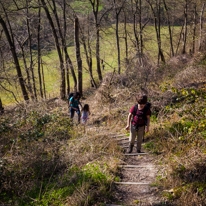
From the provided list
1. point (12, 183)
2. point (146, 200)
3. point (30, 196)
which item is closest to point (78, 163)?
point (30, 196)

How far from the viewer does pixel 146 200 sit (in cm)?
364

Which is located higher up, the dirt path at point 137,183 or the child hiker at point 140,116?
the child hiker at point 140,116

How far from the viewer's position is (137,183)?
416 centimetres

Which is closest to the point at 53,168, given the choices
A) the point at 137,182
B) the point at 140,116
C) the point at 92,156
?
the point at 92,156

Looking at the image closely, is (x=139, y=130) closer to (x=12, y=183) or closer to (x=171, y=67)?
(x=12, y=183)

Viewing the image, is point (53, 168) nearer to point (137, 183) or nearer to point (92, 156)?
point (92, 156)

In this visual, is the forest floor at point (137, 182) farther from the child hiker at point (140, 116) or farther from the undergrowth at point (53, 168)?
the child hiker at point (140, 116)

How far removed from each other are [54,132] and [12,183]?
2.55 meters

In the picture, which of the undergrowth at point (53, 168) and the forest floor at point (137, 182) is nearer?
the forest floor at point (137, 182)

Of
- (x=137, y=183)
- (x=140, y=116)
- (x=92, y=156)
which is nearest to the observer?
(x=137, y=183)

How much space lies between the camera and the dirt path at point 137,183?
12.2ft

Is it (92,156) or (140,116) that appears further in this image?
(92,156)

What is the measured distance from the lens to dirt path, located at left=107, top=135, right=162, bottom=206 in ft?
12.2

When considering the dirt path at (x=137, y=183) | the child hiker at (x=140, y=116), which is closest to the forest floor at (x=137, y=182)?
the dirt path at (x=137, y=183)
